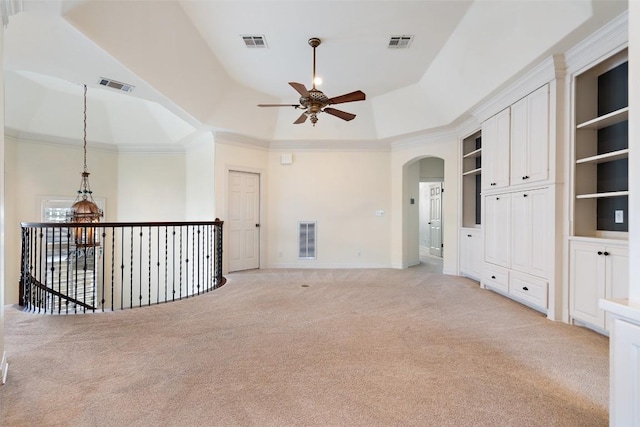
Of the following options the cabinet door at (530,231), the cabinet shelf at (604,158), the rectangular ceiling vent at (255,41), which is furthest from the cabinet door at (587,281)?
the rectangular ceiling vent at (255,41)

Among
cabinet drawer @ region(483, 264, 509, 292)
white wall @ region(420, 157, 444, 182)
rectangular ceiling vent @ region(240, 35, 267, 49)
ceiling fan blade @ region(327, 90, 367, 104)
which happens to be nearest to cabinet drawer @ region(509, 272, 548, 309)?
cabinet drawer @ region(483, 264, 509, 292)

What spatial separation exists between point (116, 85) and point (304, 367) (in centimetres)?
420

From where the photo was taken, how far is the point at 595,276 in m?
2.95

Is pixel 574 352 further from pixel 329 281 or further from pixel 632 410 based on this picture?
pixel 329 281

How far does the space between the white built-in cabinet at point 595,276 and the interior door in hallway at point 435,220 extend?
18.4ft

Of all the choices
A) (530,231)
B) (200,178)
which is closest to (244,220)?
(200,178)

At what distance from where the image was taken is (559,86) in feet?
10.9

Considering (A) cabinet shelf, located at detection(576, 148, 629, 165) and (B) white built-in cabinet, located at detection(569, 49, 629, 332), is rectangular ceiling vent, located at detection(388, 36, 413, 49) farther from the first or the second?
(A) cabinet shelf, located at detection(576, 148, 629, 165)

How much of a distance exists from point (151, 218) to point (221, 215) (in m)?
2.35

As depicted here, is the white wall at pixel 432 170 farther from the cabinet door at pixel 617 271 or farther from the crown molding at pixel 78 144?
the crown molding at pixel 78 144

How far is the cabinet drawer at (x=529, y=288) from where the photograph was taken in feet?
11.4

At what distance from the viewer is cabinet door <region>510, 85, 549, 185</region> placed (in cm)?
345

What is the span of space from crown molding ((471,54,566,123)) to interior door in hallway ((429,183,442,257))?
439 cm

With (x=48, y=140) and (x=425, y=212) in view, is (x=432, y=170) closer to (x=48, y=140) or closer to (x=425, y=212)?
(x=425, y=212)
